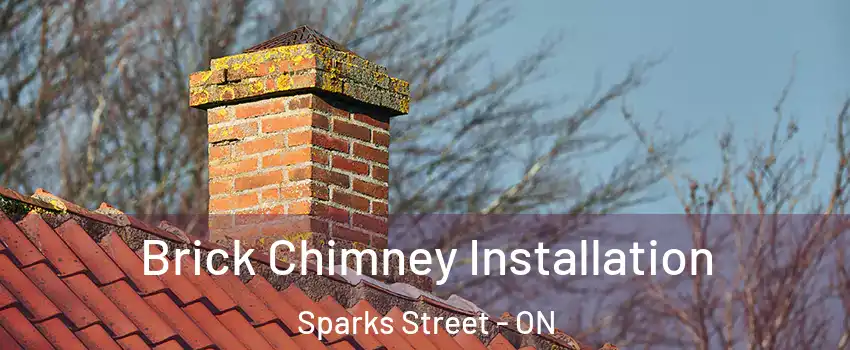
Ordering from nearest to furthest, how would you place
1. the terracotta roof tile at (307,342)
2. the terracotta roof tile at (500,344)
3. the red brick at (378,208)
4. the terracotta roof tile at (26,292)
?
1. the terracotta roof tile at (26,292)
2. the terracotta roof tile at (307,342)
3. the terracotta roof tile at (500,344)
4. the red brick at (378,208)

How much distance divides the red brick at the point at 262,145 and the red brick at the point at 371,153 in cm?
36

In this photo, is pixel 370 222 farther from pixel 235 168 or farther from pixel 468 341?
pixel 468 341

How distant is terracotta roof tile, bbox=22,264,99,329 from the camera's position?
413 centimetres

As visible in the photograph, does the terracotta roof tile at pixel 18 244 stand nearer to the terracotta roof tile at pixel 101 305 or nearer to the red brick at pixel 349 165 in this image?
the terracotta roof tile at pixel 101 305

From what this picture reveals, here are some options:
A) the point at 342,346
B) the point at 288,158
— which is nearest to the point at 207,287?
the point at 342,346

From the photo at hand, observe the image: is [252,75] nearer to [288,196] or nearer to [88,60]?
[288,196]

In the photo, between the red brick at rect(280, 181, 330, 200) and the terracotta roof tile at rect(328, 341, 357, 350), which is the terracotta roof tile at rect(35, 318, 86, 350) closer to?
the terracotta roof tile at rect(328, 341, 357, 350)

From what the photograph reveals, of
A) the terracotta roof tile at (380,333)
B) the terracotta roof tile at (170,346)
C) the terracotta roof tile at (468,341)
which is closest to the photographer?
the terracotta roof tile at (170,346)

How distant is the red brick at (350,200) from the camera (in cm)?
608

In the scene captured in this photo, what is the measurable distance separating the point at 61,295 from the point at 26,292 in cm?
12

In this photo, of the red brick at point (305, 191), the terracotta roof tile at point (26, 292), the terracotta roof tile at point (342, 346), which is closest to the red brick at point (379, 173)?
the red brick at point (305, 191)

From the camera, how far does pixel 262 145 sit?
20.1ft

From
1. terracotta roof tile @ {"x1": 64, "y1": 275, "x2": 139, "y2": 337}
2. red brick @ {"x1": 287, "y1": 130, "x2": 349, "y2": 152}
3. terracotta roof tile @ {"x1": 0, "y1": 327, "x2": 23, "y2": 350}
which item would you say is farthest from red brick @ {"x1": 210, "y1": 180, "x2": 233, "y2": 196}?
terracotta roof tile @ {"x1": 0, "y1": 327, "x2": 23, "y2": 350}

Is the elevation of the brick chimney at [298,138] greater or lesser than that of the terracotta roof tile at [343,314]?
greater
